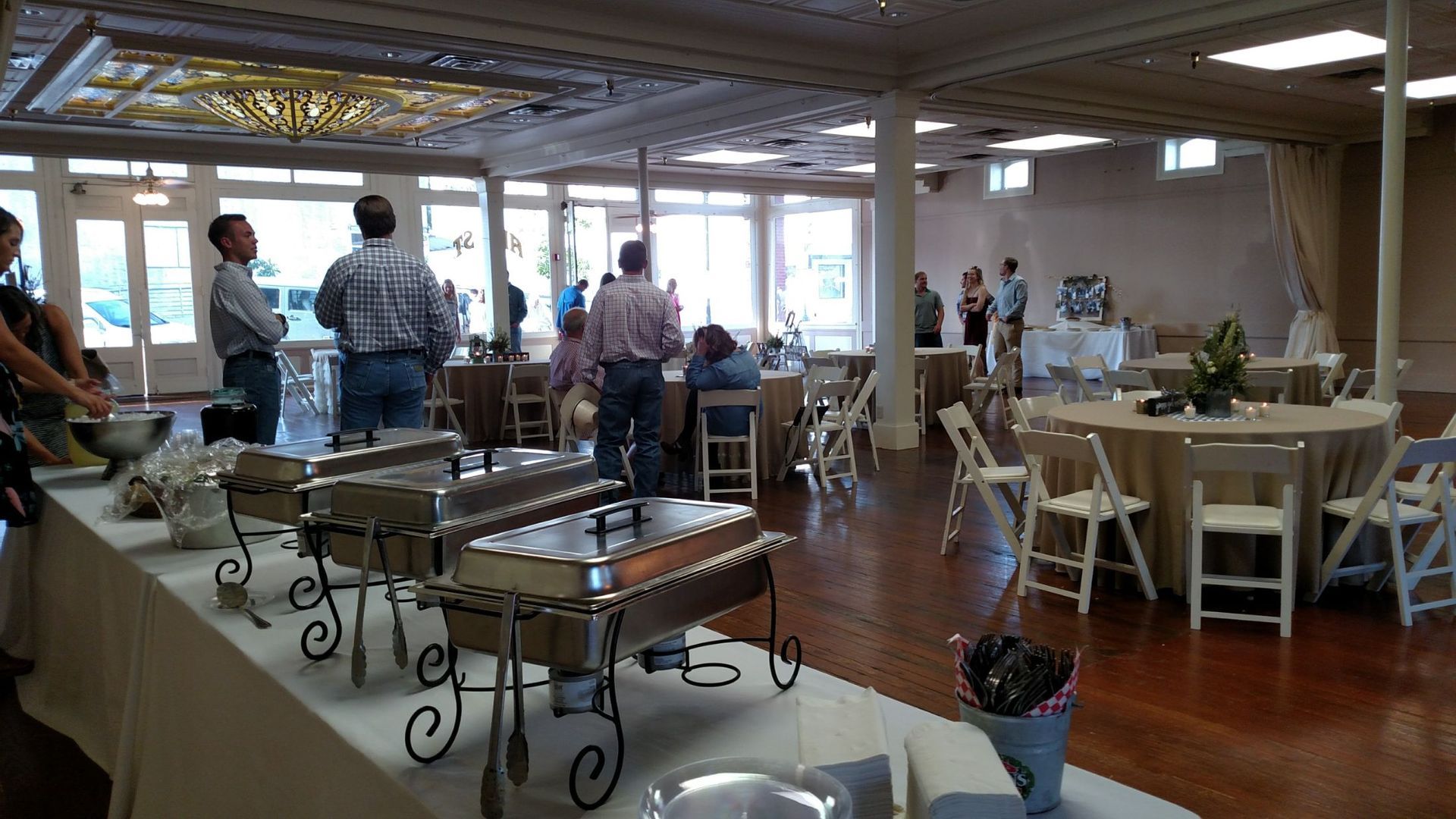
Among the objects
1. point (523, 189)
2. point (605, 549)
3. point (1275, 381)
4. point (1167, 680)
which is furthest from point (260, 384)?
point (523, 189)

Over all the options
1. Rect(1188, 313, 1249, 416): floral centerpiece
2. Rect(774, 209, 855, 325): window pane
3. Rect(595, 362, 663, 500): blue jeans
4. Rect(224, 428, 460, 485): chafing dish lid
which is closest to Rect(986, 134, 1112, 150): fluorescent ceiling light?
Rect(774, 209, 855, 325): window pane

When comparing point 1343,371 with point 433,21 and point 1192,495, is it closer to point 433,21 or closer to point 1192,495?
point 1192,495

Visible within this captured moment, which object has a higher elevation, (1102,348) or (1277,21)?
(1277,21)

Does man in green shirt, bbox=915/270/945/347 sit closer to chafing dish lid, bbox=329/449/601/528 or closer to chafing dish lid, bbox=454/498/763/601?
chafing dish lid, bbox=329/449/601/528

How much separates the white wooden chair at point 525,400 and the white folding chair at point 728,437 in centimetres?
265

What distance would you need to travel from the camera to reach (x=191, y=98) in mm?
8344

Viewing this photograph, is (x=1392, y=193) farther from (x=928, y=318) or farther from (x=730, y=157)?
(x=730, y=157)

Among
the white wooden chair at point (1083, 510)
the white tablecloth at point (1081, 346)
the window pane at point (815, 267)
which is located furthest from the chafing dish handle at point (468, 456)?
the window pane at point (815, 267)

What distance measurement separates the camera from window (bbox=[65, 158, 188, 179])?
13.4m

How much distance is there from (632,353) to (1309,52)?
21.7 ft

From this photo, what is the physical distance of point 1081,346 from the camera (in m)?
14.0

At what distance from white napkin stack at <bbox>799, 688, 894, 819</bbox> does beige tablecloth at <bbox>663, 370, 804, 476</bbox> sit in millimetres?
6173

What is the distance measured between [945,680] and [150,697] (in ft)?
8.01

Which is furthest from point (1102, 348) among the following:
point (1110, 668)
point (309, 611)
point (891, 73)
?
point (309, 611)
